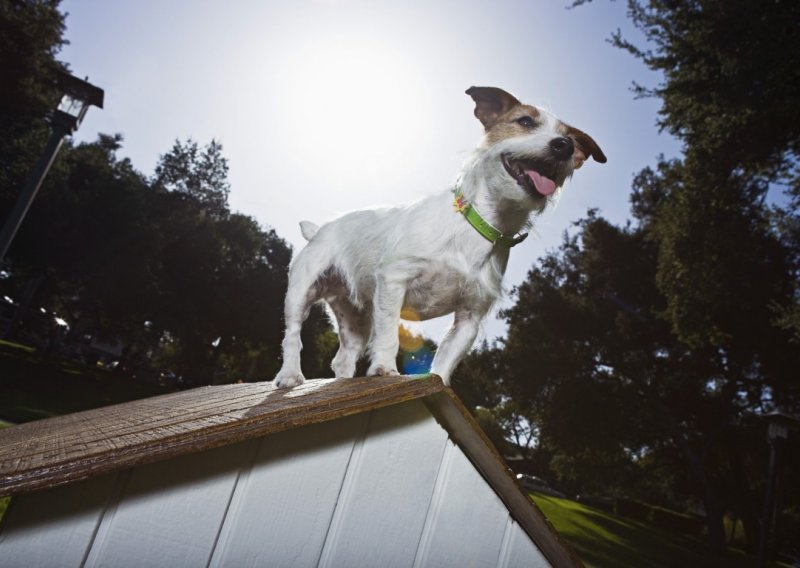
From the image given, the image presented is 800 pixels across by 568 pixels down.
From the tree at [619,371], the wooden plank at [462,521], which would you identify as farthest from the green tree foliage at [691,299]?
the wooden plank at [462,521]

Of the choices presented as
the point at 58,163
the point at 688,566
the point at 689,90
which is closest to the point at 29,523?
the point at 689,90

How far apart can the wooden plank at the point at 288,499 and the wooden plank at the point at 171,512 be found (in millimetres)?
41

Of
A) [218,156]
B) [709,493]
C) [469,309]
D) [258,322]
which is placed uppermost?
[218,156]

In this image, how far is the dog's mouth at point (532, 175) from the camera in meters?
2.17

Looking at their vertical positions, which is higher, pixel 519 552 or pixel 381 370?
pixel 381 370

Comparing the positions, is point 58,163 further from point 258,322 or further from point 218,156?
point 258,322

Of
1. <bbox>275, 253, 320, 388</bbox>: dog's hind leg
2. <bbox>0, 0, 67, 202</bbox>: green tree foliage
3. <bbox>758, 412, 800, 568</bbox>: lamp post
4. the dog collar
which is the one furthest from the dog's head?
<bbox>758, 412, 800, 568</bbox>: lamp post

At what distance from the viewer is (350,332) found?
2.99 metres

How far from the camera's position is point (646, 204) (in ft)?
76.5

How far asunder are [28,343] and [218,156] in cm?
2785

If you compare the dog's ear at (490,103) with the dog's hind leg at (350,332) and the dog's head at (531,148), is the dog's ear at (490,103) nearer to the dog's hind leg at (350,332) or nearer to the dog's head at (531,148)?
the dog's head at (531,148)

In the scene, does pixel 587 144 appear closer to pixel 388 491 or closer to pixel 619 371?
pixel 388 491

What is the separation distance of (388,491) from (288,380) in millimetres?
1107

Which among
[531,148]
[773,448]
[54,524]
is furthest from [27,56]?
[773,448]
